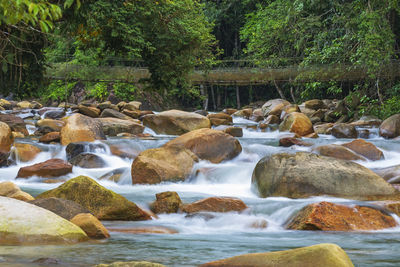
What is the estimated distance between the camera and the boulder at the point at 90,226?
5.12 meters

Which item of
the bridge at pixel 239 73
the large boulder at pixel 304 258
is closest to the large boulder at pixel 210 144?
the bridge at pixel 239 73

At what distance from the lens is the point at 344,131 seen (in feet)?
52.3

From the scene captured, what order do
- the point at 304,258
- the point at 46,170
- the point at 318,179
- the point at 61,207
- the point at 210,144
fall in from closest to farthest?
the point at 304,258, the point at 61,207, the point at 318,179, the point at 46,170, the point at 210,144

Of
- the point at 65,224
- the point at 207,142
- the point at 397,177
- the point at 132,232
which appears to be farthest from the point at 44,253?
the point at 207,142

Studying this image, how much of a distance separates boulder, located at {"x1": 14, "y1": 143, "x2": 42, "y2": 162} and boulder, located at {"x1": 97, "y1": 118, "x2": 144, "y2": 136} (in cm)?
343

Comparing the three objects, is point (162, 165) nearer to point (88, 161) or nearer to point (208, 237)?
point (88, 161)

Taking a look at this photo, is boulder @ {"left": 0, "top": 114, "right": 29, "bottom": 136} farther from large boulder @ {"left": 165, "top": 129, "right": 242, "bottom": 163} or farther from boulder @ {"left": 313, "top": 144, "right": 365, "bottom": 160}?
boulder @ {"left": 313, "top": 144, "right": 365, "bottom": 160}

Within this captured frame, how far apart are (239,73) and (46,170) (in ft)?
44.2

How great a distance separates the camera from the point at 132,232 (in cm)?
565

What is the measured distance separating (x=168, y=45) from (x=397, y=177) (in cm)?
520

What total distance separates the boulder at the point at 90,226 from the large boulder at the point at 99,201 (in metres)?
0.91

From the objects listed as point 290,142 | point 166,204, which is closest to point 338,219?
point 166,204

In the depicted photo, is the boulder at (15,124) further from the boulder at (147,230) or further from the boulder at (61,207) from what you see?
the boulder at (147,230)

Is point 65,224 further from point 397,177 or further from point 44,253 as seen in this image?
point 397,177
